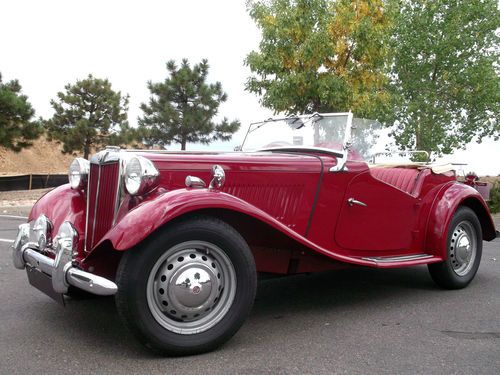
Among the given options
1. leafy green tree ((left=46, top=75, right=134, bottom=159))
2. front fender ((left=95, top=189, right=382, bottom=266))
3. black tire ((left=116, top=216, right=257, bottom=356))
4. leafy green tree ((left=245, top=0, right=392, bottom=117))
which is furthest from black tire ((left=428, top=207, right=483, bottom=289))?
leafy green tree ((left=46, top=75, right=134, bottom=159))

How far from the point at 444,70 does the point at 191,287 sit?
2338 centimetres

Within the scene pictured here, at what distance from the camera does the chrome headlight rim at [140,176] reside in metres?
3.31

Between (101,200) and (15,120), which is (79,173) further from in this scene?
(15,120)

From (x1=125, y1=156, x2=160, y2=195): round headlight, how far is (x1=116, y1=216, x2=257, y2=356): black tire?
0.41m

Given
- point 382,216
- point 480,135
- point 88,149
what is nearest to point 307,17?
point 382,216

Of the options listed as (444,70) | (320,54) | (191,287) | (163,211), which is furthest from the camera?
(444,70)

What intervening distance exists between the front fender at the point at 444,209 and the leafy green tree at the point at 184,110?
2498 centimetres

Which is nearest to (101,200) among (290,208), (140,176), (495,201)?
(140,176)

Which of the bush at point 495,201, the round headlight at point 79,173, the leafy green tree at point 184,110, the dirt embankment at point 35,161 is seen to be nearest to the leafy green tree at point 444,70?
the bush at point 495,201

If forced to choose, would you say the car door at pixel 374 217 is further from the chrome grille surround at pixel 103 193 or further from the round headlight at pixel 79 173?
the round headlight at pixel 79 173

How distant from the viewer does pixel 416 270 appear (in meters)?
6.01

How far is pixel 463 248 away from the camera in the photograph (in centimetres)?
504

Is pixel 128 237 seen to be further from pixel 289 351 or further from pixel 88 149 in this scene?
pixel 88 149

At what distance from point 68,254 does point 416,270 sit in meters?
4.25
